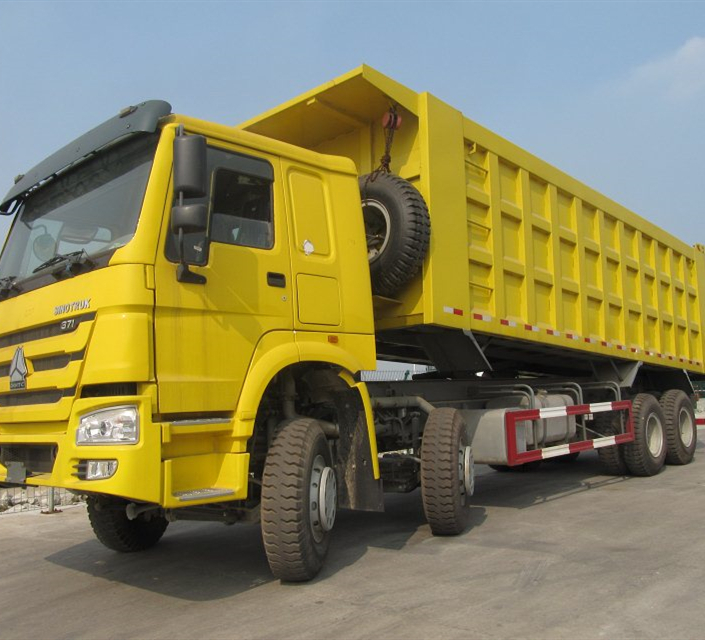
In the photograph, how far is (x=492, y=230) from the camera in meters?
6.46

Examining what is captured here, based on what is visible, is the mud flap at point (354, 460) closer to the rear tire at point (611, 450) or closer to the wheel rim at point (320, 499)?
the wheel rim at point (320, 499)

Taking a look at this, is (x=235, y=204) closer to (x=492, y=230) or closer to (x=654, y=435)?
(x=492, y=230)

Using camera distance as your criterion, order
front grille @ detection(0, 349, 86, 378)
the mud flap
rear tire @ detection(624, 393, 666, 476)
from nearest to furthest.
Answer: front grille @ detection(0, 349, 86, 378) < the mud flap < rear tire @ detection(624, 393, 666, 476)

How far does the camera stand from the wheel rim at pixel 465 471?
5.60m

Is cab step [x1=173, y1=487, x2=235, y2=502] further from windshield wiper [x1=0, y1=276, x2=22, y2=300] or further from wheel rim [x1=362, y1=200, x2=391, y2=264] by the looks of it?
wheel rim [x1=362, y1=200, x2=391, y2=264]

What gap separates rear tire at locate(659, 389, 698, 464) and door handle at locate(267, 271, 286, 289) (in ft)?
24.2

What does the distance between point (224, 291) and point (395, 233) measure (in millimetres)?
1836

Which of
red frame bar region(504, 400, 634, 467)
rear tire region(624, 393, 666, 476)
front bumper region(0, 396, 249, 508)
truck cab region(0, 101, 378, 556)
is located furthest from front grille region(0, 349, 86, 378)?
rear tire region(624, 393, 666, 476)

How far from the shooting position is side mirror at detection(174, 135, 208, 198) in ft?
12.2

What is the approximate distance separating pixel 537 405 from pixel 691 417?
457 cm

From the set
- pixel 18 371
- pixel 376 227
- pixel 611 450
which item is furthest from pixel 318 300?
pixel 611 450

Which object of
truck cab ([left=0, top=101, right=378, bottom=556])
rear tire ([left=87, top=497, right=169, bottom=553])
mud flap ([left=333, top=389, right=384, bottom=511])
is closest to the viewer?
truck cab ([left=0, top=101, right=378, bottom=556])

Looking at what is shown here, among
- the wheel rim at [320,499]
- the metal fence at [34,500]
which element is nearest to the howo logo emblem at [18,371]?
the wheel rim at [320,499]

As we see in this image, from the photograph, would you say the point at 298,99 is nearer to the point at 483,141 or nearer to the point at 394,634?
the point at 483,141
